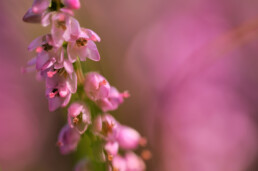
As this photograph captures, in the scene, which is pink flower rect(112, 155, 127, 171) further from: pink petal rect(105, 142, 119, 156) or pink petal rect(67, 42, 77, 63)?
pink petal rect(67, 42, 77, 63)

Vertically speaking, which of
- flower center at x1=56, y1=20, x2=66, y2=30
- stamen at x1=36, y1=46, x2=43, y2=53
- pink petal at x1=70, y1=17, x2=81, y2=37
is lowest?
stamen at x1=36, y1=46, x2=43, y2=53

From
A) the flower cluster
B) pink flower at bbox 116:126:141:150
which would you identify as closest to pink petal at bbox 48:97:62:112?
the flower cluster

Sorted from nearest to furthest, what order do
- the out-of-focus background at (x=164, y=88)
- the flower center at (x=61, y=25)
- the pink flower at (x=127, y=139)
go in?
the flower center at (x=61, y=25), the pink flower at (x=127, y=139), the out-of-focus background at (x=164, y=88)

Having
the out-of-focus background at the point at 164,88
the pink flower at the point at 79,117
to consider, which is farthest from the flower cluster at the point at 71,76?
the out-of-focus background at the point at 164,88

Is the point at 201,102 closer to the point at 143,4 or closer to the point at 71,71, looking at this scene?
the point at 143,4

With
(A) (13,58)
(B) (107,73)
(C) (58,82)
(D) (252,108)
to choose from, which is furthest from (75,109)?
(D) (252,108)

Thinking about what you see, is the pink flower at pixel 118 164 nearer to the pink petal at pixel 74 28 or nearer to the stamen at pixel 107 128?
the stamen at pixel 107 128

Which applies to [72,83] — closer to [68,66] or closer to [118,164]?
[68,66]
